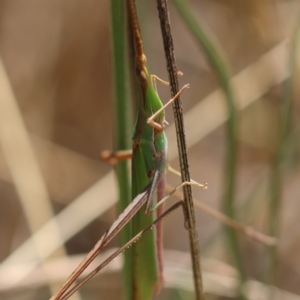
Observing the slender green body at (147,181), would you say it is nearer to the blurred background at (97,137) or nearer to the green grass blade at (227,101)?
the green grass blade at (227,101)

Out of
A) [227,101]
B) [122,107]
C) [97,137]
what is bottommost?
[122,107]

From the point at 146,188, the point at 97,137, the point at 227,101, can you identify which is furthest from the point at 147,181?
the point at 97,137

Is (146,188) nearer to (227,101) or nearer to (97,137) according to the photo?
(227,101)

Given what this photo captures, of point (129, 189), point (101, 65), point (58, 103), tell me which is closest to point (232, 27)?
point (101, 65)

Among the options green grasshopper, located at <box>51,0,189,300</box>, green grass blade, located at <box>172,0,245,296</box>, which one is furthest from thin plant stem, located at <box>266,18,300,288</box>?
green grasshopper, located at <box>51,0,189,300</box>

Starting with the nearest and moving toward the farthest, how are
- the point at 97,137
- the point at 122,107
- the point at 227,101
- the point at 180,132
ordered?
the point at 180,132
the point at 122,107
the point at 227,101
the point at 97,137

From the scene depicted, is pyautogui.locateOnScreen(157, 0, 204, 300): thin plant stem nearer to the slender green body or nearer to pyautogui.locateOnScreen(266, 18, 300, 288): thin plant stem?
the slender green body
